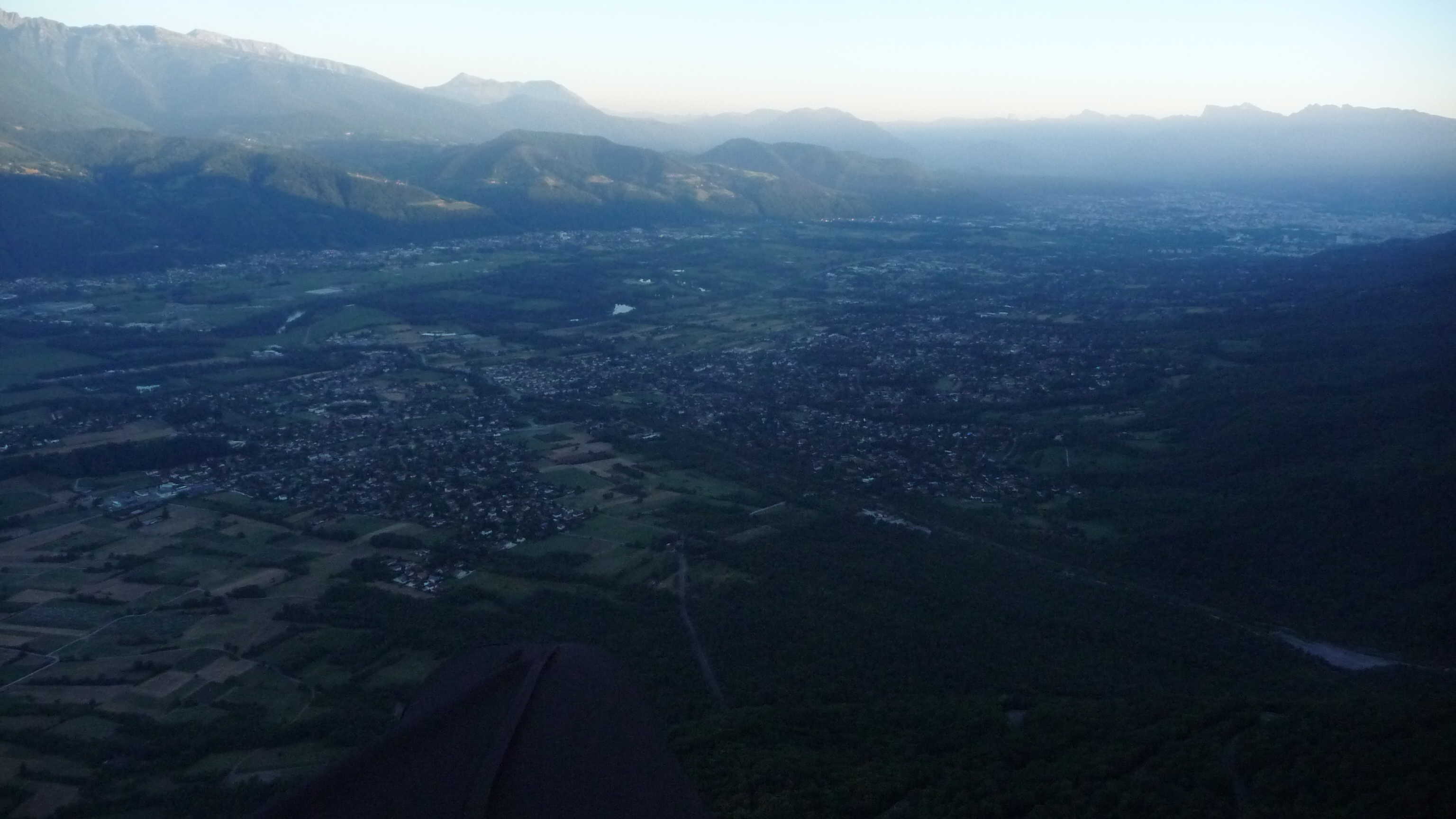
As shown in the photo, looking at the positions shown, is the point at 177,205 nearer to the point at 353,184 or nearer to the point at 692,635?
the point at 353,184

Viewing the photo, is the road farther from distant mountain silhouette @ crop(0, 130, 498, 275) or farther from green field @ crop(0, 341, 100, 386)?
distant mountain silhouette @ crop(0, 130, 498, 275)

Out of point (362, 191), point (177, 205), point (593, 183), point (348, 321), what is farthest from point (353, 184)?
point (348, 321)

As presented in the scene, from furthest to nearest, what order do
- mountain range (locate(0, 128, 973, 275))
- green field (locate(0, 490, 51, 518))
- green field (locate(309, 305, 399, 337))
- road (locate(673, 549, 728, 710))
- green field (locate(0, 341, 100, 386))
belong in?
mountain range (locate(0, 128, 973, 275))
green field (locate(309, 305, 399, 337))
green field (locate(0, 341, 100, 386))
green field (locate(0, 490, 51, 518))
road (locate(673, 549, 728, 710))

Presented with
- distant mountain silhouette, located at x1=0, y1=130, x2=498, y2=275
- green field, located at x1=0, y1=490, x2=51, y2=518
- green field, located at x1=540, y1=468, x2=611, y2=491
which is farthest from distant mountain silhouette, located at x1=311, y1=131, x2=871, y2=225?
green field, located at x1=0, y1=490, x2=51, y2=518

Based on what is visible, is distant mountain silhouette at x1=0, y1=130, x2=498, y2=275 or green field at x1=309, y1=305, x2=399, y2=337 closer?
green field at x1=309, y1=305, x2=399, y2=337

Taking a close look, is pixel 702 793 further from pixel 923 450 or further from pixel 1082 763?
pixel 923 450

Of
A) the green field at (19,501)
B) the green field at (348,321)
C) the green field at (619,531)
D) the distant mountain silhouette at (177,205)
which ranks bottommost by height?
the green field at (19,501)

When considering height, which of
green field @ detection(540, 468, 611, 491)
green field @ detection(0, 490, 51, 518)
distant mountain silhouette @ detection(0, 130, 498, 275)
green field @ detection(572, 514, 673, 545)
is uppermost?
distant mountain silhouette @ detection(0, 130, 498, 275)

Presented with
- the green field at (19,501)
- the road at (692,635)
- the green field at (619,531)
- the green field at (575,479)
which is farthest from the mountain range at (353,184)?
the road at (692,635)

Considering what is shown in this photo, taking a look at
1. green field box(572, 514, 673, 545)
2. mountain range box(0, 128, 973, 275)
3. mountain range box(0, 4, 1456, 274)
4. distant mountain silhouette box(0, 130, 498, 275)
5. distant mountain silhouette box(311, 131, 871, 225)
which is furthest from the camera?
distant mountain silhouette box(311, 131, 871, 225)

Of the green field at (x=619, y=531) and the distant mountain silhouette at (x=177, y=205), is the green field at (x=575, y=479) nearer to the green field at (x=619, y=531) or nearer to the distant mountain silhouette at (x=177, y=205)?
the green field at (x=619, y=531)

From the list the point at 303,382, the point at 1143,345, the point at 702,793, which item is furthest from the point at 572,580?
the point at 1143,345
